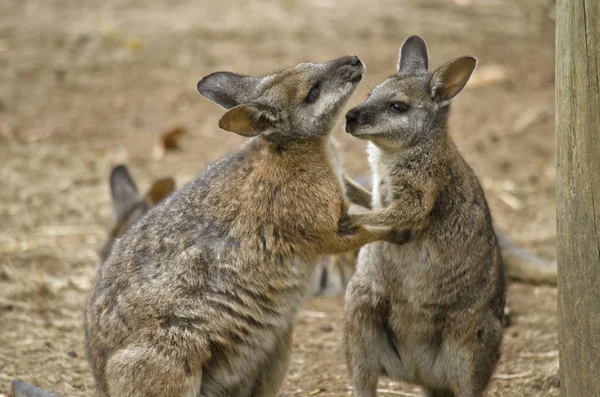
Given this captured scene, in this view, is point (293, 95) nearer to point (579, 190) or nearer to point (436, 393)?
point (579, 190)

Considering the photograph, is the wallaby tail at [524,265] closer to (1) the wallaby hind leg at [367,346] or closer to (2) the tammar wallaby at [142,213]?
(2) the tammar wallaby at [142,213]

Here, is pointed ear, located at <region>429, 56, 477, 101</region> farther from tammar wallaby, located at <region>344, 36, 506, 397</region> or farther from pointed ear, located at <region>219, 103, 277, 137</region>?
pointed ear, located at <region>219, 103, 277, 137</region>

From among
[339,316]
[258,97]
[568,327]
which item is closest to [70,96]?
[339,316]

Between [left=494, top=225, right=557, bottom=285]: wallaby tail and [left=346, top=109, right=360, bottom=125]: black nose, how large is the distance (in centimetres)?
275

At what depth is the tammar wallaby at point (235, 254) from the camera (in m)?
4.81

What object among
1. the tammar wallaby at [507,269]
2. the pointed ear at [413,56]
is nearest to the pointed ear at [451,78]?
the pointed ear at [413,56]

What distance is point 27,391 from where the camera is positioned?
5238 millimetres

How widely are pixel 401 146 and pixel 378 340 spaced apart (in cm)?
110

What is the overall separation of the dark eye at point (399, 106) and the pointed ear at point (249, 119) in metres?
0.68

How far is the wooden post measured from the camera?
14.0ft

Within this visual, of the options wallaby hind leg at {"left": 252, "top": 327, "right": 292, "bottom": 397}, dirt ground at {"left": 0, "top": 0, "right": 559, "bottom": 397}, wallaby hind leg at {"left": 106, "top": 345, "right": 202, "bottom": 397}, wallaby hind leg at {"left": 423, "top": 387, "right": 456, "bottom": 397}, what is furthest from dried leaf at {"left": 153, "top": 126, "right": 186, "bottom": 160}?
wallaby hind leg at {"left": 106, "top": 345, "right": 202, "bottom": 397}

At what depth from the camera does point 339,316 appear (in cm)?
749

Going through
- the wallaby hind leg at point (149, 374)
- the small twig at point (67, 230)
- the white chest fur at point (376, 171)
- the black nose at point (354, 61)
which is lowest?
the wallaby hind leg at point (149, 374)

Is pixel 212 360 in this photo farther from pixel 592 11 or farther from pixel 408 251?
pixel 592 11
